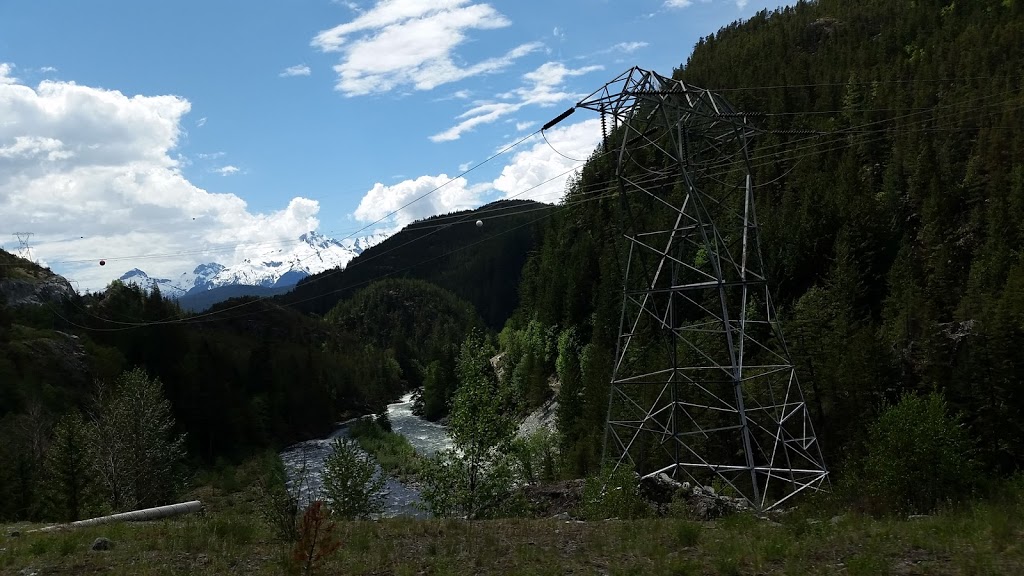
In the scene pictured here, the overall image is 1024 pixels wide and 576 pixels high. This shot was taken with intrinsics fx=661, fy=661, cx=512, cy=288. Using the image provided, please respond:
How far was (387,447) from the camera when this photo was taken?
8362 centimetres

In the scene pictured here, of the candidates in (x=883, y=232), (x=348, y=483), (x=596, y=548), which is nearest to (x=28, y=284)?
(x=348, y=483)

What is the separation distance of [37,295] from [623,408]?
92998mm

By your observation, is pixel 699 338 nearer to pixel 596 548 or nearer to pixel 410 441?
pixel 596 548

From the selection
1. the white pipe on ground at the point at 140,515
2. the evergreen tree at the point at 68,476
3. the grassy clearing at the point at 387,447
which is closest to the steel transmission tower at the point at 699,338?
the white pipe on ground at the point at 140,515

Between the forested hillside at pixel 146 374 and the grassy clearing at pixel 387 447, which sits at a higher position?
the forested hillside at pixel 146 374

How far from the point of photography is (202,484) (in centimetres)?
7212

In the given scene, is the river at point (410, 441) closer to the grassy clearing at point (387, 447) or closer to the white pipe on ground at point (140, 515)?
the grassy clearing at point (387, 447)

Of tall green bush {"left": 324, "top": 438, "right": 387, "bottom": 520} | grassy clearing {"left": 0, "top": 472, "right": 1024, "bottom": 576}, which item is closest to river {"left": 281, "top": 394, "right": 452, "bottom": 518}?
tall green bush {"left": 324, "top": 438, "right": 387, "bottom": 520}

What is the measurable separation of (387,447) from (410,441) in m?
9.04

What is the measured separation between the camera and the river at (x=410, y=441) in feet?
171

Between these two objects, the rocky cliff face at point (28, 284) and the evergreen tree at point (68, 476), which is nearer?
the evergreen tree at point (68, 476)

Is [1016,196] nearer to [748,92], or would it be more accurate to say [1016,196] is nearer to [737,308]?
[737,308]

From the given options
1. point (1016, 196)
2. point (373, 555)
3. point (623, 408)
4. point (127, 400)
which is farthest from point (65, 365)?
point (1016, 196)

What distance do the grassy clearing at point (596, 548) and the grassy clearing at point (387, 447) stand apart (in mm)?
45027
